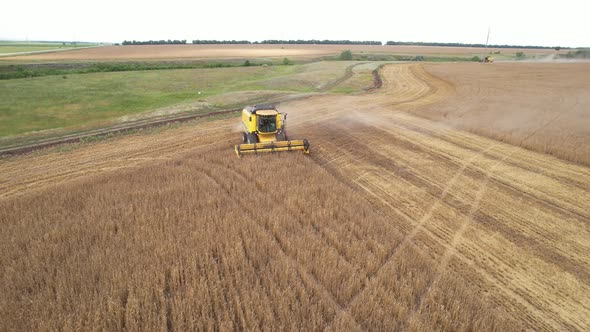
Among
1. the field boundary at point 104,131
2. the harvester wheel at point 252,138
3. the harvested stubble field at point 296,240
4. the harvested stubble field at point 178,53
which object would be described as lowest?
the harvested stubble field at point 296,240

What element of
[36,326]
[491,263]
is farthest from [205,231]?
[491,263]

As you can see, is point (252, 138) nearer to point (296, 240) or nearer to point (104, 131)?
point (296, 240)

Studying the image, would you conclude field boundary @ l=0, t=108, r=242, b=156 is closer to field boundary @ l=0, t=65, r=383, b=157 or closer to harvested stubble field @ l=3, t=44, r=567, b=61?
field boundary @ l=0, t=65, r=383, b=157

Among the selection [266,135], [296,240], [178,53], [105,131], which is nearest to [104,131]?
[105,131]

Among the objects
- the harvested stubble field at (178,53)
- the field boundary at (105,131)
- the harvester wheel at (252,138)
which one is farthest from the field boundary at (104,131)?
the harvested stubble field at (178,53)

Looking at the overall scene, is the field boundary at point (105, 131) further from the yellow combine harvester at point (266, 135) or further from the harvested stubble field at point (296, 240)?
the yellow combine harvester at point (266, 135)

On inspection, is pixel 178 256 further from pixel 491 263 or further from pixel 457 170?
pixel 457 170
